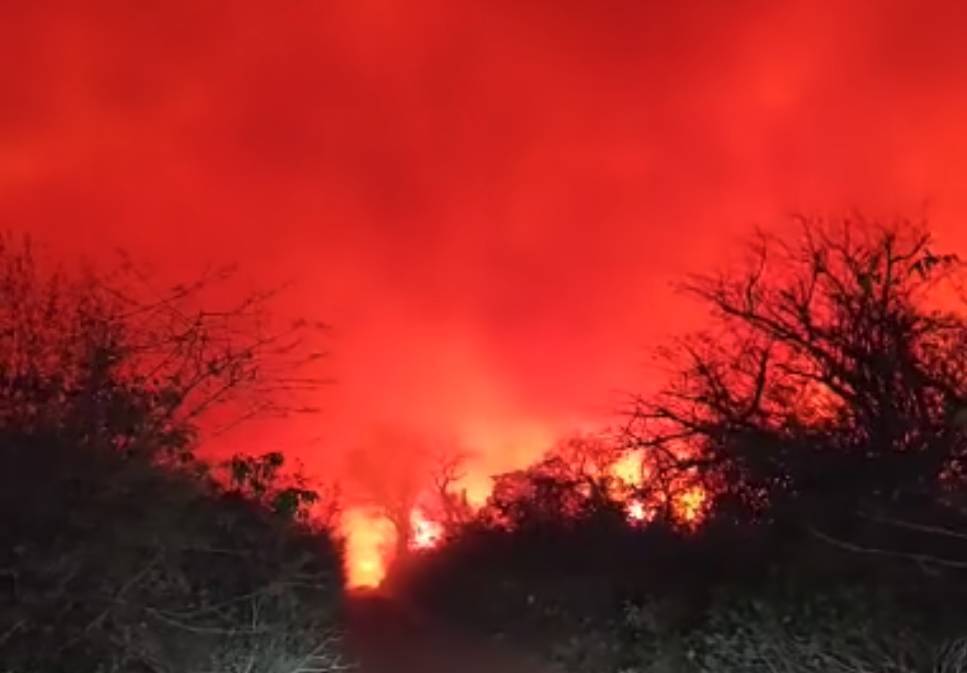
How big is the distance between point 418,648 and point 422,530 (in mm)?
9674

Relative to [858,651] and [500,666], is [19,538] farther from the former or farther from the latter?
[500,666]

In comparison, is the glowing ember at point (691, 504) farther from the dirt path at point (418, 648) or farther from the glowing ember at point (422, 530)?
the glowing ember at point (422, 530)

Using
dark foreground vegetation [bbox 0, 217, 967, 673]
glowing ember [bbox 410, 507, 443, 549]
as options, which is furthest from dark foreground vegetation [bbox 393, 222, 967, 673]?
glowing ember [bbox 410, 507, 443, 549]

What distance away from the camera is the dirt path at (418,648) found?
1703cm

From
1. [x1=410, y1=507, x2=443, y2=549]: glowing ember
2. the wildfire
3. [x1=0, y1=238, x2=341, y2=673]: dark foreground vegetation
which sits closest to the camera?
[x1=0, y1=238, x2=341, y2=673]: dark foreground vegetation

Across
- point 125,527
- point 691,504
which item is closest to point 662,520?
point 691,504

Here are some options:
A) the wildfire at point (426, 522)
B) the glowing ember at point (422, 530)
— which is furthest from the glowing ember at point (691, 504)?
the glowing ember at point (422, 530)

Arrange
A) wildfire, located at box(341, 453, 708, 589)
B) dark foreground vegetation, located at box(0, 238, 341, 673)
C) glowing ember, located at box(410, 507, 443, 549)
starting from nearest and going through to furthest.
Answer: dark foreground vegetation, located at box(0, 238, 341, 673) < wildfire, located at box(341, 453, 708, 589) < glowing ember, located at box(410, 507, 443, 549)

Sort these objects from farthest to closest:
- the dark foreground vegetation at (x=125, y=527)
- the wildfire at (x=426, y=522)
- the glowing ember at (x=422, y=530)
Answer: the glowing ember at (x=422, y=530), the wildfire at (x=426, y=522), the dark foreground vegetation at (x=125, y=527)

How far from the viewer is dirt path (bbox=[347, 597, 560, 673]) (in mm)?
17031

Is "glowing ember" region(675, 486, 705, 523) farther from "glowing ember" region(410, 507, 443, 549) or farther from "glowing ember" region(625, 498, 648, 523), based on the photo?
"glowing ember" region(410, 507, 443, 549)

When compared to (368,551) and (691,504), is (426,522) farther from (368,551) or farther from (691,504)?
(691,504)

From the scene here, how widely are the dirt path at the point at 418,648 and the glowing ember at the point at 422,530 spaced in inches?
167

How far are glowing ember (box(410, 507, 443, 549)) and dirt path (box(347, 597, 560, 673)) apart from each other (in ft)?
13.9
